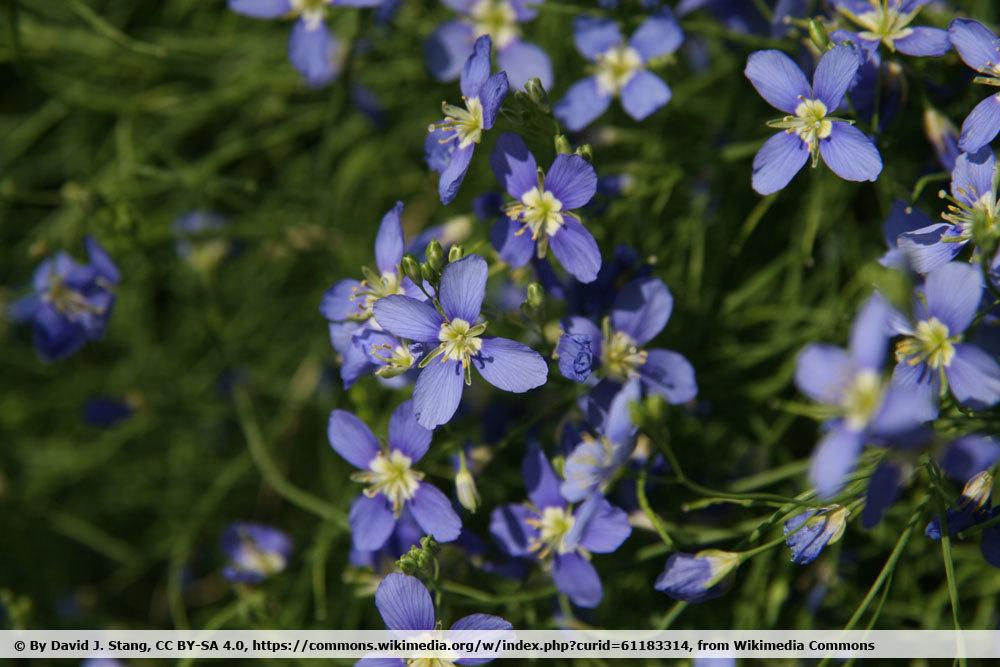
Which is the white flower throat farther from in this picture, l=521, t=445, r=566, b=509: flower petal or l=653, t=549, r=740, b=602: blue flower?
l=653, t=549, r=740, b=602: blue flower

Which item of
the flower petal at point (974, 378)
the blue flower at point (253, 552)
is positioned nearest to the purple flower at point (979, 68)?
the flower petal at point (974, 378)

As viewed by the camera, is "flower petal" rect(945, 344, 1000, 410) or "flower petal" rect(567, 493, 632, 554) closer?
"flower petal" rect(945, 344, 1000, 410)

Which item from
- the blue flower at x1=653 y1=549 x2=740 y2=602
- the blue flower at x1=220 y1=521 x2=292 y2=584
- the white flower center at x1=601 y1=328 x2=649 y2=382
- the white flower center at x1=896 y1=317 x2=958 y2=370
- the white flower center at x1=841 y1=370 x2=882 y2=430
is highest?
the white flower center at x1=841 y1=370 x2=882 y2=430

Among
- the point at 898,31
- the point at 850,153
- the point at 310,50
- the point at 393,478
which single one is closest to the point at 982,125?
the point at 850,153

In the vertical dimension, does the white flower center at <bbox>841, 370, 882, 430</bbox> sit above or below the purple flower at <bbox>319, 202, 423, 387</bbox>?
above

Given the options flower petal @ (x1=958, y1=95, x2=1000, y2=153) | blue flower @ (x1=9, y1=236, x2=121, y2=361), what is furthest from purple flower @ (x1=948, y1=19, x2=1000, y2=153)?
blue flower @ (x1=9, y1=236, x2=121, y2=361)

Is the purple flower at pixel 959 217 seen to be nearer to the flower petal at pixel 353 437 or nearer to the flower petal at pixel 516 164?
the flower petal at pixel 516 164

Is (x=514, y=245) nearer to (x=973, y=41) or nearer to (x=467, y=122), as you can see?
(x=467, y=122)
